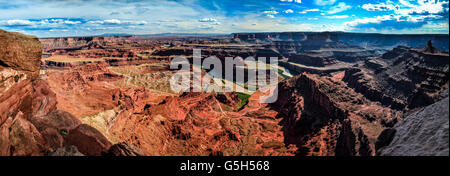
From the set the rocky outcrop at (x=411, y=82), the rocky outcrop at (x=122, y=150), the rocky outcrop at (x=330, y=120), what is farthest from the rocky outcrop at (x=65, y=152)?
the rocky outcrop at (x=411, y=82)

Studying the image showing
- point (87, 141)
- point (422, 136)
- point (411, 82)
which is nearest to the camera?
point (422, 136)

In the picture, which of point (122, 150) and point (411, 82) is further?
point (411, 82)

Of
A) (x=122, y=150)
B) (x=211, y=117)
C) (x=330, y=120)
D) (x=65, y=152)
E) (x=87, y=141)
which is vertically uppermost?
(x=65, y=152)

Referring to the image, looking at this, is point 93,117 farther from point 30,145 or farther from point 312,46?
point 312,46

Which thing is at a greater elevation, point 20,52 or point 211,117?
point 20,52

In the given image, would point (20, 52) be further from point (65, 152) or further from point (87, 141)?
point (65, 152)

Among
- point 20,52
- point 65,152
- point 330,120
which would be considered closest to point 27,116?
point 20,52

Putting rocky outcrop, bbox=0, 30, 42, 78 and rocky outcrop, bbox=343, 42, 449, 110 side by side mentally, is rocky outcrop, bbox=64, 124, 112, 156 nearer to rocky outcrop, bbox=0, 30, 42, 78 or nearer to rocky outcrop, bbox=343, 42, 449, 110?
rocky outcrop, bbox=0, 30, 42, 78

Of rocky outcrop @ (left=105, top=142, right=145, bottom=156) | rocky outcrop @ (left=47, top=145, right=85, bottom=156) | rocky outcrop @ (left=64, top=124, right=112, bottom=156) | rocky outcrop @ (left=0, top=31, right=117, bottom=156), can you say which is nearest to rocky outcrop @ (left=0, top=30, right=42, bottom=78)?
rocky outcrop @ (left=0, top=31, right=117, bottom=156)

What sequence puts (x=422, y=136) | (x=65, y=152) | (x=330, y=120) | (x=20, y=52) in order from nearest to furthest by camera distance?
(x=65, y=152), (x=422, y=136), (x=20, y=52), (x=330, y=120)
